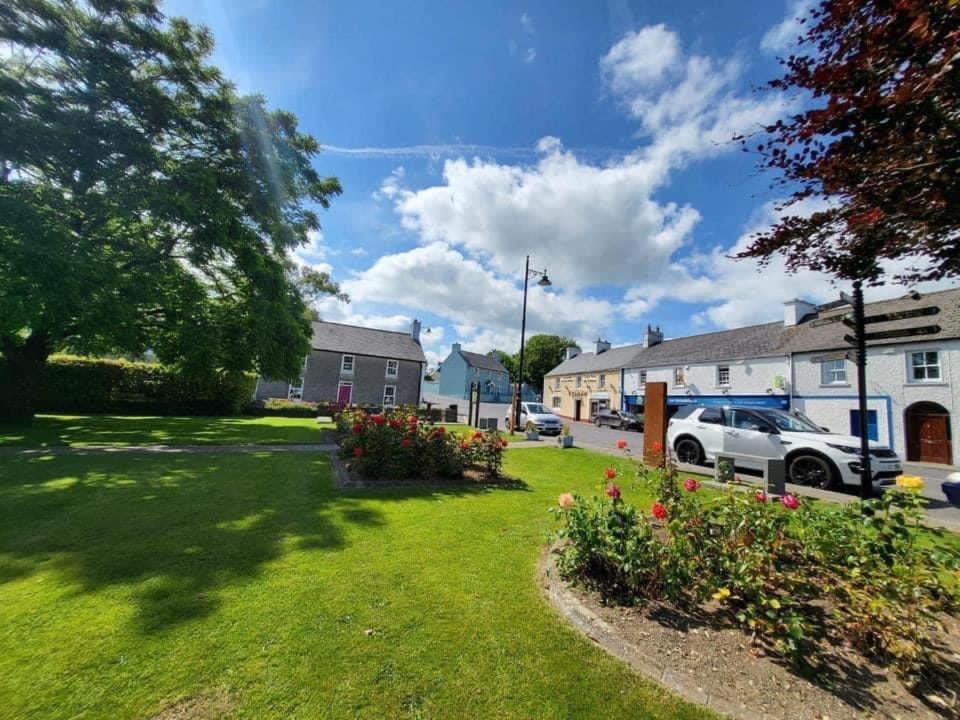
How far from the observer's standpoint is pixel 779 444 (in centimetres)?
895

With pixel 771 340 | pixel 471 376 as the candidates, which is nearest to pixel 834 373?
pixel 771 340

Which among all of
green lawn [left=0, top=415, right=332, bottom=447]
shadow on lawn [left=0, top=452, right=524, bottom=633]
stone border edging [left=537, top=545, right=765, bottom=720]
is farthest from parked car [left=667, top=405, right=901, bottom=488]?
green lawn [left=0, top=415, right=332, bottom=447]

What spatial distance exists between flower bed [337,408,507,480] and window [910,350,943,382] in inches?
865

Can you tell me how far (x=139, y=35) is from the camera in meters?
11.9

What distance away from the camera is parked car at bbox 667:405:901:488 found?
8.00m

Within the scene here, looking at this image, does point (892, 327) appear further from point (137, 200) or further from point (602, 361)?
point (137, 200)

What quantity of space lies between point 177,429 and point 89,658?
46.9 feet

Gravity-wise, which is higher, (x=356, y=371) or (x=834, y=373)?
(x=834, y=373)

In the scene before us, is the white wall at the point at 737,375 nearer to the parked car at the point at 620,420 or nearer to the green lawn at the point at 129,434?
the parked car at the point at 620,420

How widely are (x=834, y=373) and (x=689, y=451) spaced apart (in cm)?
1599

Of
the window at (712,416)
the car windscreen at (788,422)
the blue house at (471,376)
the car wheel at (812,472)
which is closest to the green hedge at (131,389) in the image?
the window at (712,416)

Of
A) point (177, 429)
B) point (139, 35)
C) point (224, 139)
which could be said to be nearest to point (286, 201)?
point (224, 139)

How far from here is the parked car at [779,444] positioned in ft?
26.2

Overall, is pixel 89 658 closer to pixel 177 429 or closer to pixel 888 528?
pixel 888 528
